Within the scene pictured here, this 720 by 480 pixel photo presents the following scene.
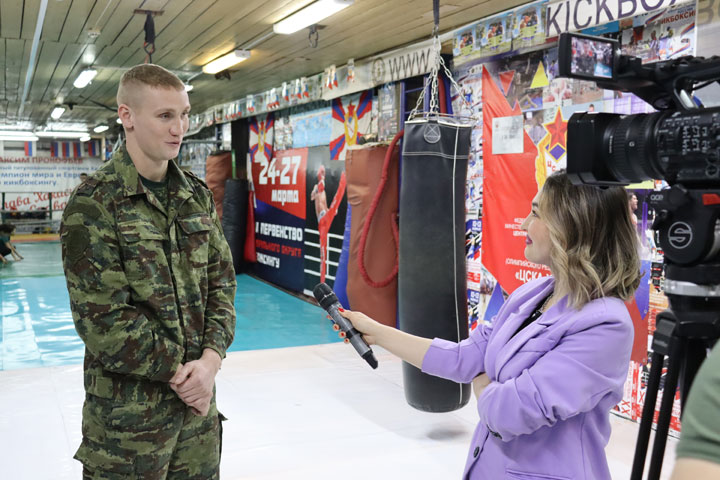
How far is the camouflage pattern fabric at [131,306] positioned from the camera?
1591 millimetres

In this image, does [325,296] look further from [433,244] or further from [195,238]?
[433,244]

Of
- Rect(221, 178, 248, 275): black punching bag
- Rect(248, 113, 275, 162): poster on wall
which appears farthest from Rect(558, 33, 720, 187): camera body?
Rect(221, 178, 248, 275): black punching bag

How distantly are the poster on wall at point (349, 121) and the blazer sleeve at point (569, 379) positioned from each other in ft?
16.2

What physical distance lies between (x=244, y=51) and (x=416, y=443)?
388 cm

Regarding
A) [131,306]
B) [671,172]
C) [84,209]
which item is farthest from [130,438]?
[671,172]

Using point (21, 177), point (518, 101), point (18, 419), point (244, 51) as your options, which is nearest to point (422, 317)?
point (518, 101)

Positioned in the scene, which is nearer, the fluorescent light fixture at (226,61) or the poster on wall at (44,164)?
the fluorescent light fixture at (226,61)

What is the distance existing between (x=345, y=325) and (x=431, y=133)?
1.82 metres

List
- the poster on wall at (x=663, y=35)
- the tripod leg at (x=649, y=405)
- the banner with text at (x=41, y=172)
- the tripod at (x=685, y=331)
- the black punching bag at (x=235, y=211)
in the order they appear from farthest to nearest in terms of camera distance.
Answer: the banner with text at (x=41, y=172) → the black punching bag at (x=235, y=211) → the poster on wall at (x=663, y=35) → the tripod leg at (x=649, y=405) → the tripod at (x=685, y=331)

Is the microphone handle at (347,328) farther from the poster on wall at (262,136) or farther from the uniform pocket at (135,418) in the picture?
the poster on wall at (262,136)

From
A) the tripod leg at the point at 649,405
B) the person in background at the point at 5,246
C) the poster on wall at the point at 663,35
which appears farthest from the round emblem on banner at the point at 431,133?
the person in background at the point at 5,246

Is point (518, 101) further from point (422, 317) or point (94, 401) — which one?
point (94, 401)

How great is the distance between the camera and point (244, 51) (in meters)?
5.75

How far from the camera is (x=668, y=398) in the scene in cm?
107
